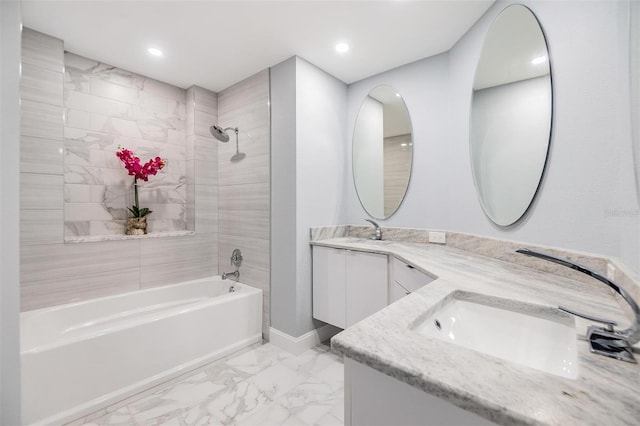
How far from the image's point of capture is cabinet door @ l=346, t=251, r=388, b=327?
2011mm

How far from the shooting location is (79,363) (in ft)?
5.18

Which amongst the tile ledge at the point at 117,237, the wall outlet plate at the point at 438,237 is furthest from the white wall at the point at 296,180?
the tile ledge at the point at 117,237

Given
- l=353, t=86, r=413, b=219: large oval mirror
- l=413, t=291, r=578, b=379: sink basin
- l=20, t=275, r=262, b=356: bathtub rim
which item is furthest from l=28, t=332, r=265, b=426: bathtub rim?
l=413, t=291, r=578, b=379: sink basin

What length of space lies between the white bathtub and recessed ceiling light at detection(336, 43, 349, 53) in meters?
2.24

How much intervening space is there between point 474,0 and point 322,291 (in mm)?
2344

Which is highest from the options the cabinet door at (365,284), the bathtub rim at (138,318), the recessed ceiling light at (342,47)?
the recessed ceiling light at (342,47)

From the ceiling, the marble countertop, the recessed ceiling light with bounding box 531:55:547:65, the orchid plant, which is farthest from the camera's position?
the orchid plant

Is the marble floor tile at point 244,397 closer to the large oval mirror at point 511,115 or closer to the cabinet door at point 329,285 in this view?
the cabinet door at point 329,285

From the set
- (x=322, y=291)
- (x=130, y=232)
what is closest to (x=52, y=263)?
(x=130, y=232)

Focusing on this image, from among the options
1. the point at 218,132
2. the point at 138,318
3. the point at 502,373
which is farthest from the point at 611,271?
the point at 138,318

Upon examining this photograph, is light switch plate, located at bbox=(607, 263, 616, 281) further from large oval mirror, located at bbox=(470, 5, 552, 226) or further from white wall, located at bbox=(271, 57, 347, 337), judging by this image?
white wall, located at bbox=(271, 57, 347, 337)

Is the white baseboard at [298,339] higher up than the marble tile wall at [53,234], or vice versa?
the marble tile wall at [53,234]

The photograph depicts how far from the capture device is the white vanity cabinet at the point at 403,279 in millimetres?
1552

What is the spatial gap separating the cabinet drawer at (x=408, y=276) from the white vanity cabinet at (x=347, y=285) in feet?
0.38
